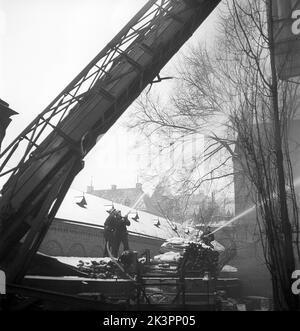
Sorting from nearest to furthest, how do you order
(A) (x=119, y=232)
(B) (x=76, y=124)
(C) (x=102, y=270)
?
(B) (x=76, y=124), (C) (x=102, y=270), (A) (x=119, y=232)

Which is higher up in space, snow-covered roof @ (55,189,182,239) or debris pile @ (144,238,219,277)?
snow-covered roof @ (55,189,182,239)

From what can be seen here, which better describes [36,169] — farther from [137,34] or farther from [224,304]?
[224,304]

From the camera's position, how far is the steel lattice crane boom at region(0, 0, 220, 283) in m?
4.88

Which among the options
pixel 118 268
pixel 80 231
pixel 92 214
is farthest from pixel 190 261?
pixel 92 214

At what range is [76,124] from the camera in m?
5.35

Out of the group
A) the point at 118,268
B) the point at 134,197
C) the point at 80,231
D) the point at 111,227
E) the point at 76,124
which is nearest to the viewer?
the point at 76,124

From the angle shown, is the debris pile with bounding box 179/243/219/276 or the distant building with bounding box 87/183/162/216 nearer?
the debris pile with bounding box 179/243/219/276

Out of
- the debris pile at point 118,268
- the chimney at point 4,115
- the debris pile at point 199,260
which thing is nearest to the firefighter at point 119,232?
the debris pile at point 118,268

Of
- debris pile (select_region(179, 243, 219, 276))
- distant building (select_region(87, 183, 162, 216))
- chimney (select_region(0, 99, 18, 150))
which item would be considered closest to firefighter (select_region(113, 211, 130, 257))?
debris pile (select_region(179, 243, 219, 276))

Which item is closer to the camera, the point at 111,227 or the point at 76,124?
the point at 76,124

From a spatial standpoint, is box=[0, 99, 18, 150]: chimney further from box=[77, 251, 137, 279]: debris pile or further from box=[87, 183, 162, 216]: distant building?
box=[87, 183, 162, 216]: distant building

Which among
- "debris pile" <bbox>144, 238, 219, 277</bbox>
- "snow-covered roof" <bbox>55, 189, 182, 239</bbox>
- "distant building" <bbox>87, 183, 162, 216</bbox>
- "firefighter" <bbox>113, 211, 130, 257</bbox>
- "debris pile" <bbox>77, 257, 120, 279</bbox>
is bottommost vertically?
"debris pile" <bbox>77, 257, 120, 279</bbox>

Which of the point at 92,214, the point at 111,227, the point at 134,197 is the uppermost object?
the point at 134,197

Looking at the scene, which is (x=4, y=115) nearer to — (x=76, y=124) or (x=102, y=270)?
(x=76, y=124)
